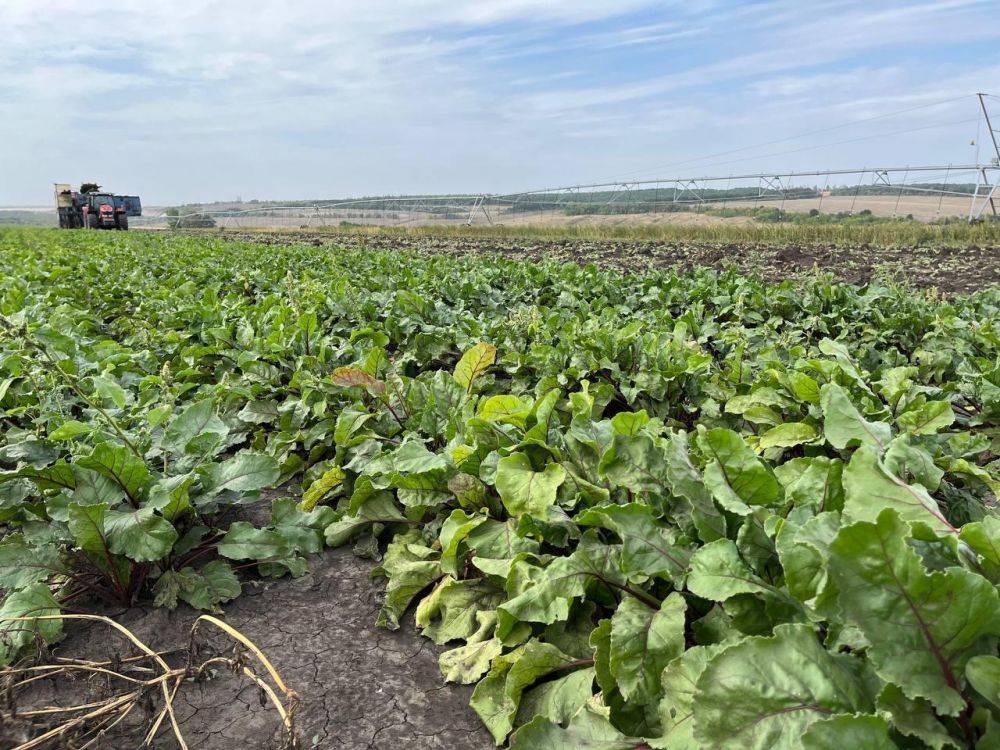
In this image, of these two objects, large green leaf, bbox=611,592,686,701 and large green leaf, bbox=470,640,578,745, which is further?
large green leaf, bbox=470,640,578,745

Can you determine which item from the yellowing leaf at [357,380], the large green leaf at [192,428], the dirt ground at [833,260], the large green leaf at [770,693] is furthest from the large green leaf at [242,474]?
the dirt ground at [833,260]

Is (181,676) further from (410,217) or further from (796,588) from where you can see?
(410,217)

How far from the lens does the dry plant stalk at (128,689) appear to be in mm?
1775

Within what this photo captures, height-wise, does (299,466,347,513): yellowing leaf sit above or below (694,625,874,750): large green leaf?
below

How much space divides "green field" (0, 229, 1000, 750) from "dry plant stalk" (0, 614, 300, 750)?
19cm

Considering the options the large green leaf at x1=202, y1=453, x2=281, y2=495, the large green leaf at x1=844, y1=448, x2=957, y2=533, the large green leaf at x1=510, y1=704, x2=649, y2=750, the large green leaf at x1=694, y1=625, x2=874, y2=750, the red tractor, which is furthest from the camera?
the red tractor

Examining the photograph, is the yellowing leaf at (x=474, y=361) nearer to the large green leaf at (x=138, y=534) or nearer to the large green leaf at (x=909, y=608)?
the large green leaf at (x=138, y=534)

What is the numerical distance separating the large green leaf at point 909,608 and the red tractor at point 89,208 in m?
49.8

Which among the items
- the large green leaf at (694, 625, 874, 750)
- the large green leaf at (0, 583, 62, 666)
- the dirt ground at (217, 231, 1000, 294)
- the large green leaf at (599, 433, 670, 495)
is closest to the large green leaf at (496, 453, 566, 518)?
the large green leaf at (599, 433, 670, 495)

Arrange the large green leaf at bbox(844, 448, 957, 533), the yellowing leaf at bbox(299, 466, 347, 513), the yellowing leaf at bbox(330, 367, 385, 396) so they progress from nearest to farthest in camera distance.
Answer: the large green leaf at bbox(844, 448, 957, 533), the yellowing leaf at bbox(299, 466, 347, 513), the yellowing leaf at bbox(330, 367, 385, 396)

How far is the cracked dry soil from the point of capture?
1.91 m

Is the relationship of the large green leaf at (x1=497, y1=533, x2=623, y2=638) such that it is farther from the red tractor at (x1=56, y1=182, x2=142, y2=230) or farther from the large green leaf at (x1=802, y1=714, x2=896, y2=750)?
the red tractor at (x1=56, y1=182, x2=142, y2=230)

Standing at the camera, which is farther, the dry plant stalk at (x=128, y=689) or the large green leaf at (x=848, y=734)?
the dry plant stalk at (x=128, y=689)

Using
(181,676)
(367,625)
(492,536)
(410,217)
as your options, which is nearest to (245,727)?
(181,676)
